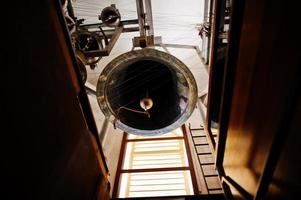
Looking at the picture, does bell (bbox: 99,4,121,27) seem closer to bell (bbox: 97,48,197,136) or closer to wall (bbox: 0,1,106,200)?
bell (bbox: 97,48,197,136)

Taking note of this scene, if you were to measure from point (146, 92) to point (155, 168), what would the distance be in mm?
1991

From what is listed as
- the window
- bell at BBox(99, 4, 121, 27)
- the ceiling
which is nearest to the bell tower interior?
bell at BBox(99, 4, 121, 27)

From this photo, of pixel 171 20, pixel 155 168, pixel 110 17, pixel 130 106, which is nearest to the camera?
pixel 130 106

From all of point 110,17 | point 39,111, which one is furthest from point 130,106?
point 39,111

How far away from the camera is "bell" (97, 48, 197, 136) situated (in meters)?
2.37

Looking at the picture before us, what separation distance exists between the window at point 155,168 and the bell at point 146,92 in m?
1.86

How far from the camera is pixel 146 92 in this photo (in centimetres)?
303

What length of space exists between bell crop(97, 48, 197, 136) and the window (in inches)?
73.2

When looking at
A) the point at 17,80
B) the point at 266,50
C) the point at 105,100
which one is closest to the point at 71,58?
the point at 17,80

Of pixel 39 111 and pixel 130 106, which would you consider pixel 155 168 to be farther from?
pixel 39 111

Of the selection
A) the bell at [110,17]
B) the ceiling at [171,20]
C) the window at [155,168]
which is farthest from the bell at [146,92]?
the ceiling at [171,20]

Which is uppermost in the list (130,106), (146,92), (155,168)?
(146,92)

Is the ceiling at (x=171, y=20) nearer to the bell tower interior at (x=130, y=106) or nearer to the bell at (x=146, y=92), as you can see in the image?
the bell at (x=146, y=92)

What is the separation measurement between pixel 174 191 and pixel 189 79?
8.20 ft
